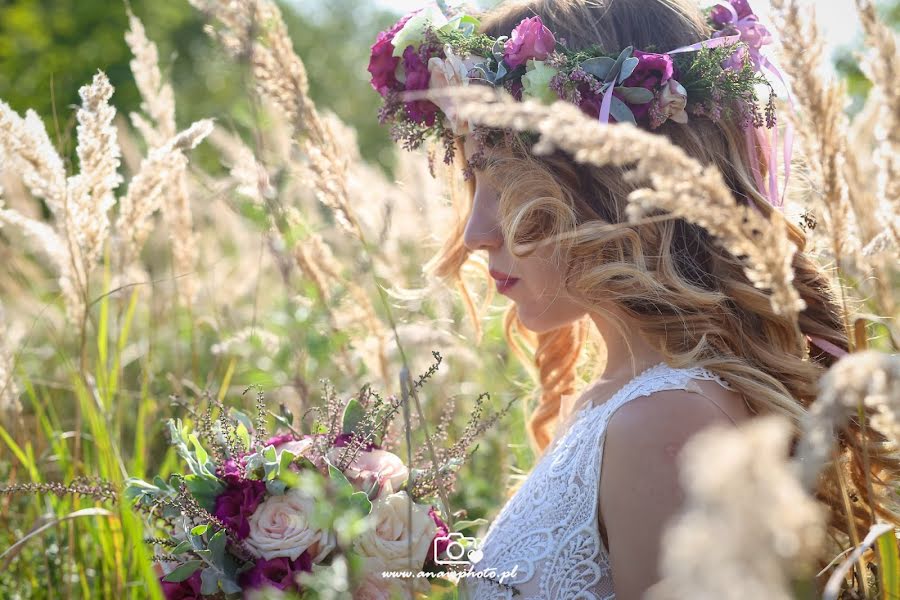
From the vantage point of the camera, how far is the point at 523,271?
6.55ft

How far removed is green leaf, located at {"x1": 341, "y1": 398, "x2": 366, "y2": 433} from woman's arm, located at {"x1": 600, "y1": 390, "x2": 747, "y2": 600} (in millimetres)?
523

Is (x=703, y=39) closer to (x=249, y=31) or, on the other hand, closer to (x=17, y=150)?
(x=249, y=31)

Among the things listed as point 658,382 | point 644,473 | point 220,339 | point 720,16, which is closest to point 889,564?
point 644,473

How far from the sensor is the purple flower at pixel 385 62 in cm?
223

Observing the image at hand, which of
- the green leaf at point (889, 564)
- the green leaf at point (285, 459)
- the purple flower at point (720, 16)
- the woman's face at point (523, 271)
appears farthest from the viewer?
the purple flower at point (720, 16)

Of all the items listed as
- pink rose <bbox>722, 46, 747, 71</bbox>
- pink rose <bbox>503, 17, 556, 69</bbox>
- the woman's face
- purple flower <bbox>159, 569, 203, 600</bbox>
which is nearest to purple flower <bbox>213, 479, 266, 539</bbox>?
purple flower <bbox>159, 569, 203, 600</bbox>

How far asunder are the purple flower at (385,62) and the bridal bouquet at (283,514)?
1029 mm

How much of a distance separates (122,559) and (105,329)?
765 millimetres

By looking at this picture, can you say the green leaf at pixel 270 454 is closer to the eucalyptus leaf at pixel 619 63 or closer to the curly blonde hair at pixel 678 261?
the curly blonde hair at pixel 678 261

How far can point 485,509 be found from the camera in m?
2.72

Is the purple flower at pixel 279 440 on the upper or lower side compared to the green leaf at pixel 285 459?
lower

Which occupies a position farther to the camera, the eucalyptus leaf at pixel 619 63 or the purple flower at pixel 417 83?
the purple flower at pixel 417 83

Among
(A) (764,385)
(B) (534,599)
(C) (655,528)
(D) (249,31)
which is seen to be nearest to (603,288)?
(A) (764,385)

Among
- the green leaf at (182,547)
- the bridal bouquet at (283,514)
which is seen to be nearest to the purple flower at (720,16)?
the bridal bouquet at (283,514)
